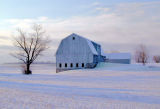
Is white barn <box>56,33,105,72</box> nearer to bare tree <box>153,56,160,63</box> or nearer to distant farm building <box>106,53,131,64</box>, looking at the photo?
distant farm building <box>106,53,131,64</box>

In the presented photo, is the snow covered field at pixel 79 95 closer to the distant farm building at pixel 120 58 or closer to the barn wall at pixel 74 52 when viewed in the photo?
the barn wall at pixel 74 52

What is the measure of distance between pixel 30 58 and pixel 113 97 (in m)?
31.1

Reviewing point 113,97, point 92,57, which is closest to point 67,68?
point 92,57

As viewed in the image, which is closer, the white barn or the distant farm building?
the white barn

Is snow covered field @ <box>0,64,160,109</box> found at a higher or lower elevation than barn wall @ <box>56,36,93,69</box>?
lower

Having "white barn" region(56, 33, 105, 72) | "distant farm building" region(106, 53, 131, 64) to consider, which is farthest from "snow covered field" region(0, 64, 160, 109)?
"distant farm building" region(106, 53, 131, 64)

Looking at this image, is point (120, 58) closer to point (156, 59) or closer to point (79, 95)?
point (79, 95)

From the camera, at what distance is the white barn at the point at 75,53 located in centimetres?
4472

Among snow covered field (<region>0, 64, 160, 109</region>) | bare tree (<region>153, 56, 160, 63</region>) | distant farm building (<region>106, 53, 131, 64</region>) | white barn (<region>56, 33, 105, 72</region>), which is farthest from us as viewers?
bare tree (<region>153, 56, 160, 63</region>)

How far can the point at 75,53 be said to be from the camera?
4534 cm

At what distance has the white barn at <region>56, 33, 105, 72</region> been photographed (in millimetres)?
44719

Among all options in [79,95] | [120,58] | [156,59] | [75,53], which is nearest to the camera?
[79,95]

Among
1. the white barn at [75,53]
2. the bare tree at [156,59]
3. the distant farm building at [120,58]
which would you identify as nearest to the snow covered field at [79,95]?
the white barn at [75,53]

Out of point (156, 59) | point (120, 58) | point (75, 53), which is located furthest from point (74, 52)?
point (156, 59)
